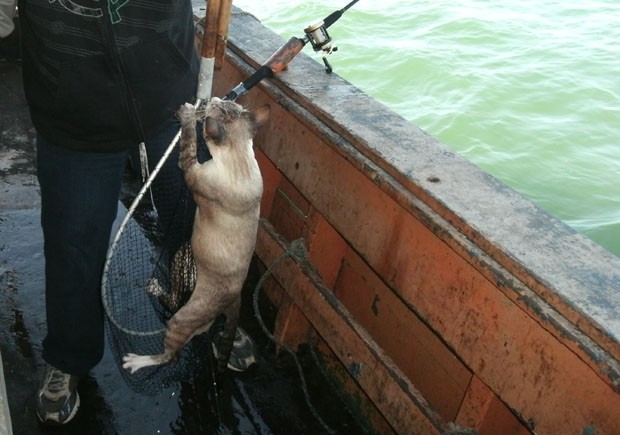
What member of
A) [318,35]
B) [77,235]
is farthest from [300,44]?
[77,235]

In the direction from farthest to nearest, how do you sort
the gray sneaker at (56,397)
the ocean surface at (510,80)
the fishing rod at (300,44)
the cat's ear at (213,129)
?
1. the ocean surface at (510,80)
2. the fishing rod at (300,44)
3. the gray sneaker at (56,397)
4. the cat's ear at (213,129)

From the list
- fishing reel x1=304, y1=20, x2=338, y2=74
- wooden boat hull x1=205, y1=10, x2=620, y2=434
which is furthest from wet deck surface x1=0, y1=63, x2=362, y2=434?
fishing reel x1=304, y1=20, x2=338, y2=74

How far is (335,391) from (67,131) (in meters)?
2.27

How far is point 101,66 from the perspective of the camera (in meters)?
2.62

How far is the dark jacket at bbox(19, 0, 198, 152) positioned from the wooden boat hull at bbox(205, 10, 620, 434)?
3.65 ft

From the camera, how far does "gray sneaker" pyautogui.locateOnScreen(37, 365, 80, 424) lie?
10.8ft

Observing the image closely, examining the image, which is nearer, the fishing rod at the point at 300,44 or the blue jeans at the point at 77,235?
the blue jeans at the point at 77,235

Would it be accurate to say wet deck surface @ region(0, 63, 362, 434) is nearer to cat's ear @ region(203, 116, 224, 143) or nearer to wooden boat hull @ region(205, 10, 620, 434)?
wooden boat hull @ region(205, 10, 620, 434)

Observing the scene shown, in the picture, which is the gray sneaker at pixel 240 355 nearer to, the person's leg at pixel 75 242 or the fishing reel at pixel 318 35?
the person's leg at pixel 75 242

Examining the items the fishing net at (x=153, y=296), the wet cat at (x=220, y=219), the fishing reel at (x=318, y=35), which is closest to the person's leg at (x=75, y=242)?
the fishing net at (x=153, y=296)

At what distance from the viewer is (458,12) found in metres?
13.4

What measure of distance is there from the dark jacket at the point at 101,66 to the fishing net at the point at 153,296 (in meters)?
0.39

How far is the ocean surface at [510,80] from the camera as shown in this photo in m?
8.75

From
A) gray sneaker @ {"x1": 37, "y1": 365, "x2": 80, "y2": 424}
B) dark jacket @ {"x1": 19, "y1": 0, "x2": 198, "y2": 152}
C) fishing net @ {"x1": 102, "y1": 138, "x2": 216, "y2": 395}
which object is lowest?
gray sneaker @ {"x1": 37, "y1": 365, "x2": 80, "y2": 424}
